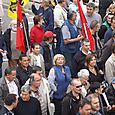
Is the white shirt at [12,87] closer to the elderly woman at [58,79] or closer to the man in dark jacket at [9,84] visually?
the man in dark jacket at [9,84]

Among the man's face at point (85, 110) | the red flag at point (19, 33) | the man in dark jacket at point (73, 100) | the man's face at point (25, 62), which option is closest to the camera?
the man's face at point (85, 110)

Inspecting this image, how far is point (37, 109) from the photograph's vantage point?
891 centimetres

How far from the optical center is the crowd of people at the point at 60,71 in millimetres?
8758

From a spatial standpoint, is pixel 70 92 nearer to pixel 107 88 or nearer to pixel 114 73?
pixel 107 88

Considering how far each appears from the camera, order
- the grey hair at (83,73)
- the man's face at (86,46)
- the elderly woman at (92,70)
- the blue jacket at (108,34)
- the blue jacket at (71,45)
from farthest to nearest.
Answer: the blue jacket at (108,34) < the blue jacket at (71,45) < the man's face at (86,46) < the elderly woman at (92,70) < the grey hair at (83,73)

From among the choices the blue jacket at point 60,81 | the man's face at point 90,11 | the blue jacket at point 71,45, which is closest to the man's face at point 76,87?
the blue jacket at point 60,81

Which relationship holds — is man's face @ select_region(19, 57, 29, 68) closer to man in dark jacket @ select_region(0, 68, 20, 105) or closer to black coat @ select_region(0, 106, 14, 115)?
man in dark jacket @ select_region(0, 68, 20, 105)

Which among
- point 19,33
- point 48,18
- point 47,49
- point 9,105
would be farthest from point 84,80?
point 48,18

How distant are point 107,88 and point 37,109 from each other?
1539mm

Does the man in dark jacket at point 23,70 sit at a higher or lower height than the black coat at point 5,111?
higher

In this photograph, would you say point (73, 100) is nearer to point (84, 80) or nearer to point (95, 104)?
point (95, 104)

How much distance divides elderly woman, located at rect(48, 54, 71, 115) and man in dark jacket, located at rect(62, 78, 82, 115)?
1.04m

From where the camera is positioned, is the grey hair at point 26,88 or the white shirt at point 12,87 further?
the white shirt at point 12,87

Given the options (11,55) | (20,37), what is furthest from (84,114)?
(11,55)
